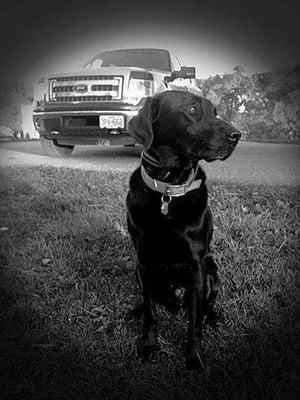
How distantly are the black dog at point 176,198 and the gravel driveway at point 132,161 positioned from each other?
0.35 meters

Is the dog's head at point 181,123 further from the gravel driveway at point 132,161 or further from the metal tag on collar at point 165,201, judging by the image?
the gravel driveway at point 132,161

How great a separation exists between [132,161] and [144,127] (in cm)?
77

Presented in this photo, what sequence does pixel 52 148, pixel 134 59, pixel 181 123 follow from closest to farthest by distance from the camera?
pixel 181 123 → pixel 134 59 → pixel 52 148

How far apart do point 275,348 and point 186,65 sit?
36.5 inches

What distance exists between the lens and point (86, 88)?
1.47 meters

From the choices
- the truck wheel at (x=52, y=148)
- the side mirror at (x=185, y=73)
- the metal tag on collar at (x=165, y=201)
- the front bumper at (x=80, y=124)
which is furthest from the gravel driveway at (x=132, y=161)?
the metal tag on collar at (x=165, y=201)

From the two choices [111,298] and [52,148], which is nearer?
[111,298]

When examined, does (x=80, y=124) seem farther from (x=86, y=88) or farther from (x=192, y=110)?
(x=192, y=110)

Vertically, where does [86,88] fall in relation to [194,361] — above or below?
above

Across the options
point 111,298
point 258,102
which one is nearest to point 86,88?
point 258,102

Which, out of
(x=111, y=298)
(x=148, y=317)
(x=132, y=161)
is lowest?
(x=111, y=298)

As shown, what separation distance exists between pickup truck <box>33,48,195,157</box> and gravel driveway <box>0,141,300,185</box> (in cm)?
30

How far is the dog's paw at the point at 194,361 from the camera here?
1.35 m

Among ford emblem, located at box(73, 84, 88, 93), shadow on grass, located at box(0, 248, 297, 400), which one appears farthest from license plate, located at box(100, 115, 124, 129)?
shadow on grass, located at box(0, 248, 297, 400)
